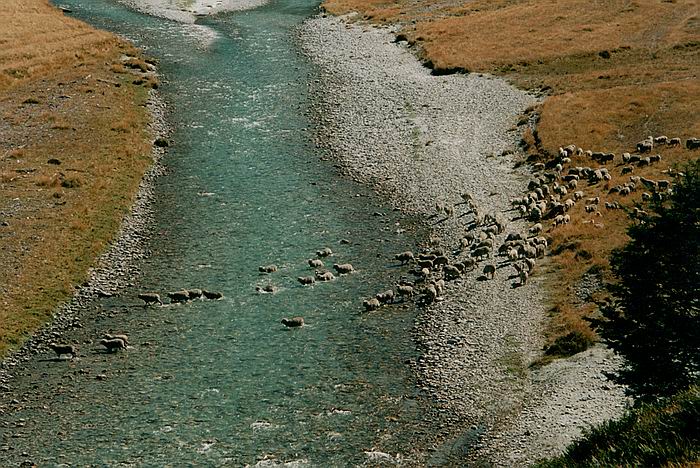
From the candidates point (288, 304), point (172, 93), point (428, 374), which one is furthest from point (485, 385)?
point (172, 93)

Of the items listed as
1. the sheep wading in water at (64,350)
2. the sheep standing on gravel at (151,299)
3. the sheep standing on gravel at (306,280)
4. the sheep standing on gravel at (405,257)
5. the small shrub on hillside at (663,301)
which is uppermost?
the small shrub on hillside at (663,301)

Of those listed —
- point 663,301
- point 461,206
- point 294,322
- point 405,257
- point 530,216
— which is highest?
point 663,301

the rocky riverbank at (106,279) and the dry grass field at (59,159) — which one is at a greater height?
the dry grass field at (59,159)

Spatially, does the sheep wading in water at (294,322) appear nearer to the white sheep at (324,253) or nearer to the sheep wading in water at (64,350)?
the white sheep at (324,253)

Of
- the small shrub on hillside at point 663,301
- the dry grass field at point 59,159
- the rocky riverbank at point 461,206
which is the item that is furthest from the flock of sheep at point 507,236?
the small shrub on hillside at point 663,301

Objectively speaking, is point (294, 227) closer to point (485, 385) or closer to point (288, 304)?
point (288, 304)

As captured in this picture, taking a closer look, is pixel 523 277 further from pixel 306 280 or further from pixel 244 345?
pixel 244 345

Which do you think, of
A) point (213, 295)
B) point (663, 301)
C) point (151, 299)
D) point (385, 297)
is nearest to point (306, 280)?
point (385, 297)
